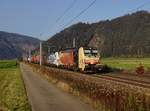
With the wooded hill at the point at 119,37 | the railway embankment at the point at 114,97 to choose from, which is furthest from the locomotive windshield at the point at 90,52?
the wooded hill at the point at 119,37

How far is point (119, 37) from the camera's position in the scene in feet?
534

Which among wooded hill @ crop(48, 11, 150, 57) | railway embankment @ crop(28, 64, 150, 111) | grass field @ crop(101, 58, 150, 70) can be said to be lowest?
railway embankment @ crop(28, 64, 150, 111)

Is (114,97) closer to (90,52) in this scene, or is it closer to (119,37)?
(90,52)

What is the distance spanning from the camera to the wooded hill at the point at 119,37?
14425 centimetres

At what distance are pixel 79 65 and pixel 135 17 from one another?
120338mm

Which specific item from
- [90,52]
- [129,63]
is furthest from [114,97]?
[129,63]

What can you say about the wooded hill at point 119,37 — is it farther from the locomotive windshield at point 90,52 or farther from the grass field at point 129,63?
the locomotive windshield at point 90,52

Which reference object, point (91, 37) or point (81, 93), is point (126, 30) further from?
point (81, 93)

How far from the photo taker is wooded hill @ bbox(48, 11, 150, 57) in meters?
144

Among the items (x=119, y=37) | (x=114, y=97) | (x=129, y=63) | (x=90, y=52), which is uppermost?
(x=119, y=37)

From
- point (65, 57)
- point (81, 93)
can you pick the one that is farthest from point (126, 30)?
point (81, 93)

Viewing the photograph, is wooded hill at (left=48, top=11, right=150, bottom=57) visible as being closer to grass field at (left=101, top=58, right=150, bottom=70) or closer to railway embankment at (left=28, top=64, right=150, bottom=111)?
grass field at (left=101, top=58, right=150, bottom=70)

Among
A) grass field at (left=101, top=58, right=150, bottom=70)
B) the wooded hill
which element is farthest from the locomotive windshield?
the wooded hill

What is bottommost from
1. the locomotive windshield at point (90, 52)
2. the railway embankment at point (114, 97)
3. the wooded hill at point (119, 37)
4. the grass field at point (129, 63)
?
the railway embankment at point (114, 97)
